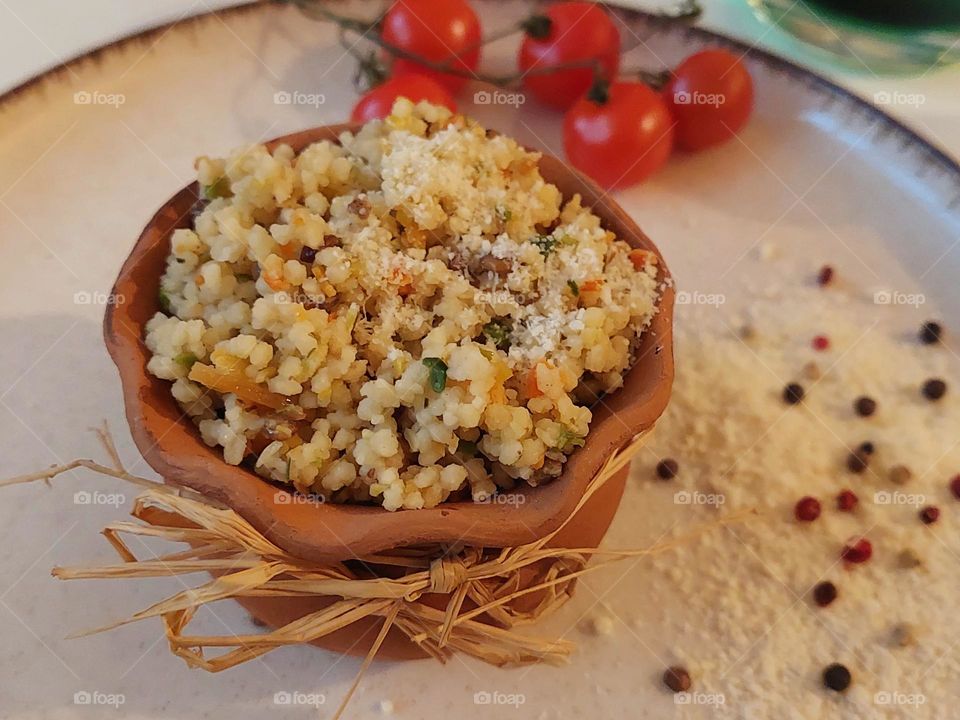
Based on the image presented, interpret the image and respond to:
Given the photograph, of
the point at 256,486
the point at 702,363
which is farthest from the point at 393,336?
the point at 702,363

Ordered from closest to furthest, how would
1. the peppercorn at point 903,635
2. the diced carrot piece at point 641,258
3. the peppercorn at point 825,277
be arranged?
the diced carrot piece at point 641,258 → the peppercorn at point 903,635 → the peppercorn at point 825,277

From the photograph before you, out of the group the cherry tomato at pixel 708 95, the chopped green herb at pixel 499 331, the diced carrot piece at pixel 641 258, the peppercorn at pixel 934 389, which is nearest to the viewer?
the chopped green herb at pixel 499 331

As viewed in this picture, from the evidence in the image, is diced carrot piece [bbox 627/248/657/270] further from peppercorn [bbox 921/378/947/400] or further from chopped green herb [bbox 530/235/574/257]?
peppercorn [bbox 921/378/947/400]

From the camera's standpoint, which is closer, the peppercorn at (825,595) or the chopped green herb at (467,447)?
the chopped green herb at (467,447)

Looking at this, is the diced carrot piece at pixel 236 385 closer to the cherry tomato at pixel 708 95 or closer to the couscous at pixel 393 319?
the couscous at pixel 393 319

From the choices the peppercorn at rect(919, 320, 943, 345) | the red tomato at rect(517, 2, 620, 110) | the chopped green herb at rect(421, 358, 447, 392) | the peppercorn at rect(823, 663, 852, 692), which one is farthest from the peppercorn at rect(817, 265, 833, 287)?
the chopped green herb at rect(421, 358, 447, 392)

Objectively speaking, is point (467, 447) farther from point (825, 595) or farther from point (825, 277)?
point (825, 277)

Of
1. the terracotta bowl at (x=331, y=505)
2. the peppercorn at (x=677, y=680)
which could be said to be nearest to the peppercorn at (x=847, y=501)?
the peppercorn at (x=677, y=680)
